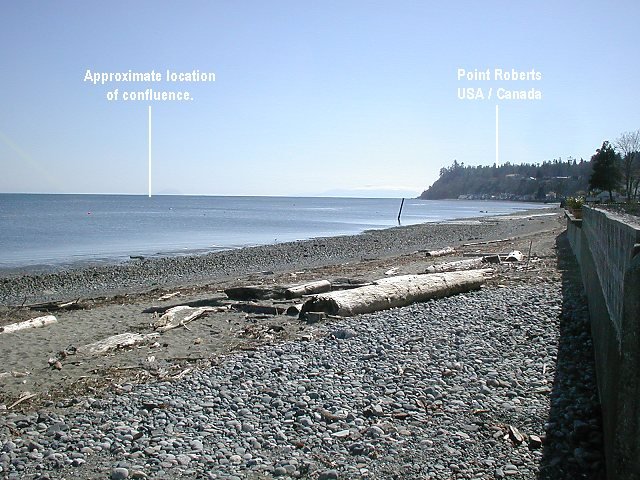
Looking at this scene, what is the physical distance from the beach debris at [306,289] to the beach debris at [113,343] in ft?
12.6

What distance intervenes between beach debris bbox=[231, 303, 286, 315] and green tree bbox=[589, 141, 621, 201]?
167 feet

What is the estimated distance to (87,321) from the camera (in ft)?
39.1

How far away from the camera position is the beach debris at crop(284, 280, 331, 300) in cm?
1274

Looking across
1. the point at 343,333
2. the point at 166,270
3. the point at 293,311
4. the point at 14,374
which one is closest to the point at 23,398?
the point at 14,374

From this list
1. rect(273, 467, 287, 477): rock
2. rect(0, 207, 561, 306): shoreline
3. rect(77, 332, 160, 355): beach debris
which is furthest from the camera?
rect(0, 207, 561, 306): shoreline

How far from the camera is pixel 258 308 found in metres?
11.6

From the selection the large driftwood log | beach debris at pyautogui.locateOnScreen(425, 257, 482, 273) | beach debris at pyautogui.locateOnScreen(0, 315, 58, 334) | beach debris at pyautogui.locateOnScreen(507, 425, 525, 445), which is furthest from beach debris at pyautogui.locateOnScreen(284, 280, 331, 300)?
beach debris at pyautogui.locateOnScreen(507, 425, 525, 445)

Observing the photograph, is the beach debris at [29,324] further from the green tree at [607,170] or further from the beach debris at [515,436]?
the green tree at [607,170]

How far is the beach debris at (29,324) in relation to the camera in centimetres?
1074

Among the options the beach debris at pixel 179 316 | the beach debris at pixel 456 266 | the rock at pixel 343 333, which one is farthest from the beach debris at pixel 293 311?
the beach debris at pixel 456 266

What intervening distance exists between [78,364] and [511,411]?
605 cm

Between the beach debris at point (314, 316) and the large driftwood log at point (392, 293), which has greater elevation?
the large driftwood log at point (392, 293)

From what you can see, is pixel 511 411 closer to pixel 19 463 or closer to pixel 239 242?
pixel 19 463

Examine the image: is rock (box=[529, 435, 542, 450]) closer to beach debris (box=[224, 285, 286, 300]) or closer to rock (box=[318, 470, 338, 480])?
rock (box=[318, 470, 338, 480])
